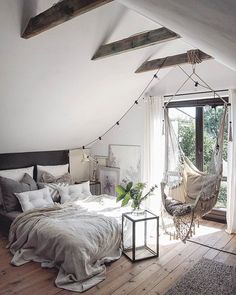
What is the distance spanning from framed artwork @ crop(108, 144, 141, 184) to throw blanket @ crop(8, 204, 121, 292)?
5.12ft

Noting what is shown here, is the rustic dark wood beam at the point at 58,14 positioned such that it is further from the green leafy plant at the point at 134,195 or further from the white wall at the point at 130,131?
the white wall at the point at 130,131

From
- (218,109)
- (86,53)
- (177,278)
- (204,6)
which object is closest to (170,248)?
(177,278)

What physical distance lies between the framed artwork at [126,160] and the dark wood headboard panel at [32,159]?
0.88 metres

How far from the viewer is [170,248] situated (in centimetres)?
350

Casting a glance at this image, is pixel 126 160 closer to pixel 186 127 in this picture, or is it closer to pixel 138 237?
pixel 186 127

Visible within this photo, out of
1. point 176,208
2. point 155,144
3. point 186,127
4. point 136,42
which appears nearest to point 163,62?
point 136,42

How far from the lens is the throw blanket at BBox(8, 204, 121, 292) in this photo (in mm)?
2697

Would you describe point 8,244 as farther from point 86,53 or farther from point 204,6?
point 204,6

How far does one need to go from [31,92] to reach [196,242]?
287 cm

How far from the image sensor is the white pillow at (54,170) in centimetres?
456

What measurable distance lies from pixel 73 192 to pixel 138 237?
1.34 m

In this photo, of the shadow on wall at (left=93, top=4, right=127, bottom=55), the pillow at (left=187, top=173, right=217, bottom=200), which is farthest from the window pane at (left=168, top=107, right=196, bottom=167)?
the shadow on wall at (left=93, top=4, right=127, bottom=55)

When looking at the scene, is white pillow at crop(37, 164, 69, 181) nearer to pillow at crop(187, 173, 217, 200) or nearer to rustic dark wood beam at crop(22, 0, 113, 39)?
pillow at crop(187, 173, 217, 200)

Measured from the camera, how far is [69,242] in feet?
9.14
